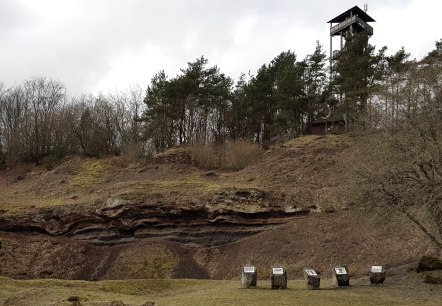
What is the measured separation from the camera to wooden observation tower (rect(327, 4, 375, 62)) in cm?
5559

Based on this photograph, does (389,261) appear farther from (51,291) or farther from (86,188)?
(86,188)

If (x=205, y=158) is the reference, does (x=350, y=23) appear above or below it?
above

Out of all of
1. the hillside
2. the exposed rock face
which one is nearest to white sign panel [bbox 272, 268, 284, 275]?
the hillside

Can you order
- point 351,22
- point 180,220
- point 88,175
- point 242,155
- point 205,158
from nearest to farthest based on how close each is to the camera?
point 180,220 < point 242,155 < point 205,158 < point 88,175 < point 351,22

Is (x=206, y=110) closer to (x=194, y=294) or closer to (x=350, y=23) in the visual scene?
(x=350, y=23)

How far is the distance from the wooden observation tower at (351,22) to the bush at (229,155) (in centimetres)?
1951

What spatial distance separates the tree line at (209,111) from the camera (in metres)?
42.8

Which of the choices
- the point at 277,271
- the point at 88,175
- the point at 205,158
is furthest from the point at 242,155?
the point at 277,271

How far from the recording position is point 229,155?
144 ft

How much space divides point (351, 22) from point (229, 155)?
921 inches

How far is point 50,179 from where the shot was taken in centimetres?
4653

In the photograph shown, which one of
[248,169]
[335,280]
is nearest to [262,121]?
[248,169]

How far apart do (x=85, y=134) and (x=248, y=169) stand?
2342cm

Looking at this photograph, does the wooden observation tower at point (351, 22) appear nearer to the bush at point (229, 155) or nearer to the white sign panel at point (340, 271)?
the bush at point (229, 155)
